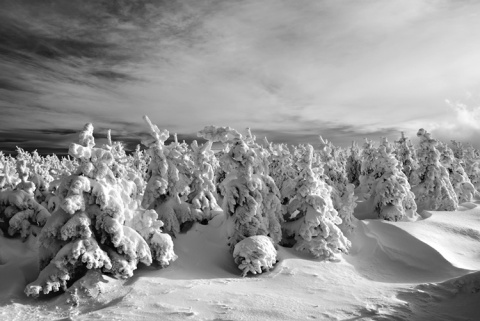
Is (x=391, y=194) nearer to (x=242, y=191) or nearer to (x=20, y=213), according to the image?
(x=242, y=191)

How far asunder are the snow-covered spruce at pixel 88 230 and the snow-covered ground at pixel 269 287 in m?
0.84

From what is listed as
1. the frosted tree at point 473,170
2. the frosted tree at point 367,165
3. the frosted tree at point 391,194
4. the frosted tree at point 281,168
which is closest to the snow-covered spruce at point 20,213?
the frosted tree at point 281,168

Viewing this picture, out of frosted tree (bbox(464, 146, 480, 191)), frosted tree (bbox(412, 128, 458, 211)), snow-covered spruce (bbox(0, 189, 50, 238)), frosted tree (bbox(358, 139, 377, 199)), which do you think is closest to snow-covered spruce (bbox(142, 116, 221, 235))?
snow-covered spruce (bbox(0, 189, 50, 238))

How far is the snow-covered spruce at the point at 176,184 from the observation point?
21.3 m

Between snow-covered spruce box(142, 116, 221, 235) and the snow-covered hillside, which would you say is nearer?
the snow-covered hillside

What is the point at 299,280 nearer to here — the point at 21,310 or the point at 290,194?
the point at 290,194

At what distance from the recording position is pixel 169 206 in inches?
859

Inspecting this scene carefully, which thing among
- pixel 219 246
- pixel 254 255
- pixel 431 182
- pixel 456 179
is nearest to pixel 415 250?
pixel 254 255

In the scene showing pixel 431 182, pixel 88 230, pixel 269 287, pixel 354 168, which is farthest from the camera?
pixel 354 168

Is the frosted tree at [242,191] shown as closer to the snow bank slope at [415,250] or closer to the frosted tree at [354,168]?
the snow bank slope at [415,250]

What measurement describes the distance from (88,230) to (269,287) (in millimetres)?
8834

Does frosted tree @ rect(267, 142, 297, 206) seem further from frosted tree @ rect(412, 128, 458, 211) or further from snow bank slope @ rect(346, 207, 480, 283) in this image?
frosted tree @ rect(412, 128, 458, 211)

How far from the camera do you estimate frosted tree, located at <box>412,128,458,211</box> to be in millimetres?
34750

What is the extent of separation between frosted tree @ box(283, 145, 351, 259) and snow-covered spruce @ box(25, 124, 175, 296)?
9559 mm
